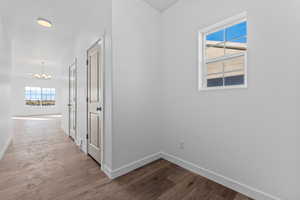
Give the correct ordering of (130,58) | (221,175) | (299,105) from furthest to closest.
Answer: (130,58) < (221,175) < (299,105)

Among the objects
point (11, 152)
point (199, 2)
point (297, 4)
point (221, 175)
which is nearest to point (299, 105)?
point (297, 4)

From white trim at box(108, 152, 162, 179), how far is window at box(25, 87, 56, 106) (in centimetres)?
1117

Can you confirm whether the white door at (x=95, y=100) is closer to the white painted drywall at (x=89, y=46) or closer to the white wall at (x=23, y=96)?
the white painted drywall at (x=89, y=46)

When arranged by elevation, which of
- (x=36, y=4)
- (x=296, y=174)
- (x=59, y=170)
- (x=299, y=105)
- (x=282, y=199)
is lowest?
(x=59, y=170)

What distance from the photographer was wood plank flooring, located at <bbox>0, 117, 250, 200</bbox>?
155 cm

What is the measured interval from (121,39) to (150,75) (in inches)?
31.5

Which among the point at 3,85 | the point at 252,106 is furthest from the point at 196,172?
the point at 3,85

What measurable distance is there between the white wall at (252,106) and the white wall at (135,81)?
496 mm

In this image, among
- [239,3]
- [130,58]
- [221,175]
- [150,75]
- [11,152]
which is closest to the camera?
[239,3]

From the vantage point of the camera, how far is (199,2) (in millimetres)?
1993

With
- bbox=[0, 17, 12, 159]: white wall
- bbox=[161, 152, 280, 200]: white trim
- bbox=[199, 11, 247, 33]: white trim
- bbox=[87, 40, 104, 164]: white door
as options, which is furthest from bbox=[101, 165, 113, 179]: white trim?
bbox=[199, 11, 247, 33]: white trim

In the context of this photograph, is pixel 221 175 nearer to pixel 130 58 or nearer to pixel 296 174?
pixel 296 174

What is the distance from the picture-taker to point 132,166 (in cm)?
211

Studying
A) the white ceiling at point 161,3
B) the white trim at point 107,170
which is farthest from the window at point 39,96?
the white ceiling at point 161,3
